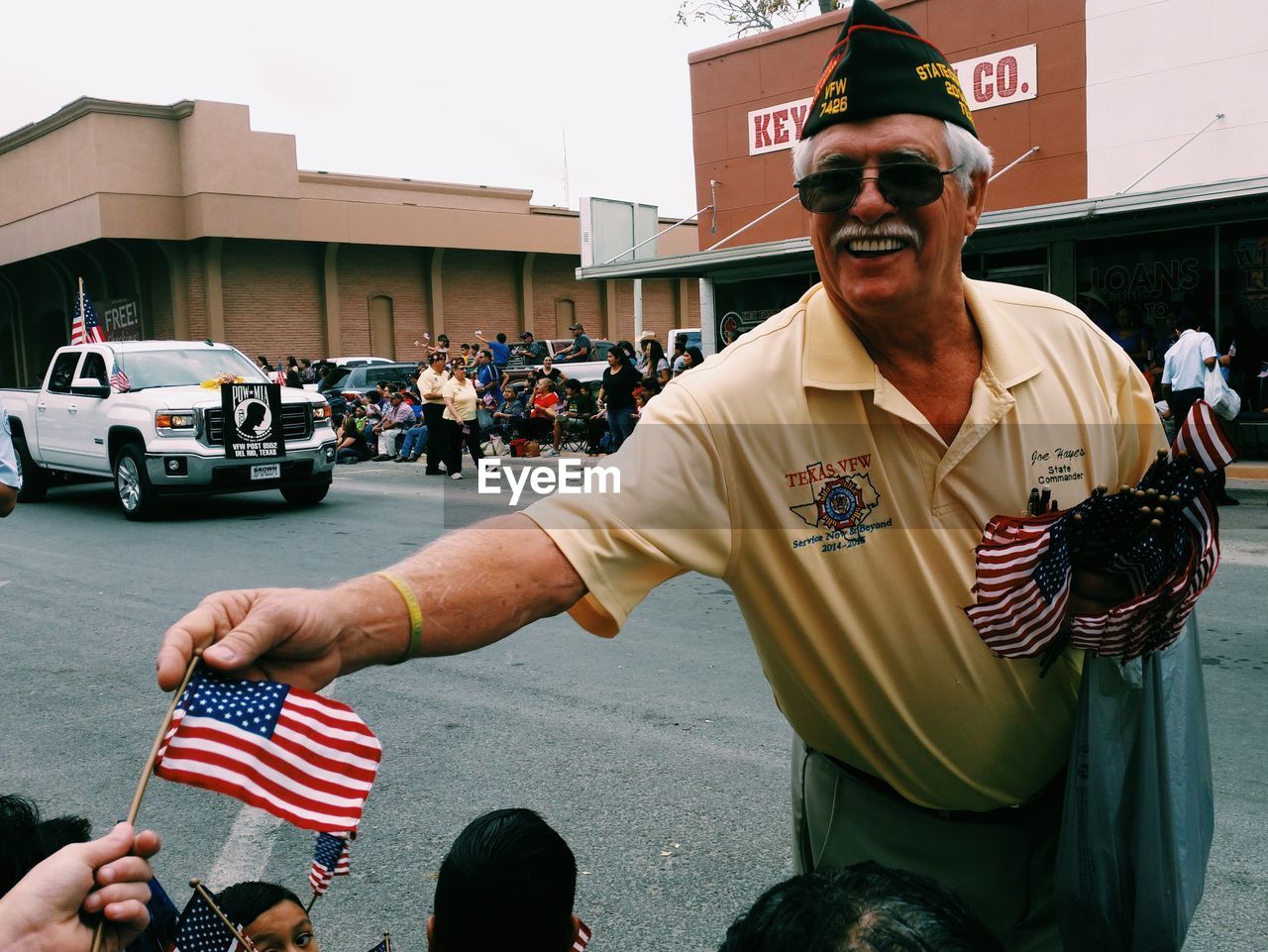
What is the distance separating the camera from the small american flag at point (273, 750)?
1.51 m

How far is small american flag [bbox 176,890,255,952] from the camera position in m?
2.33

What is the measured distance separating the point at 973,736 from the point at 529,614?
0.78 meters

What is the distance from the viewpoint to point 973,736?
6.43 ft

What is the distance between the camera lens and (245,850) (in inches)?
166

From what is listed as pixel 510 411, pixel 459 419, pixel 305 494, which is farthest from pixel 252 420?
pixel 510 411

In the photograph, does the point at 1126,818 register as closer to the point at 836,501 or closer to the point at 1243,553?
the point at 836,501

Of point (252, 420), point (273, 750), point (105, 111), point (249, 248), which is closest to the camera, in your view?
point (273, 750)

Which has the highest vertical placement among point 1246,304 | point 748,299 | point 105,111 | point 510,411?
point 105,111

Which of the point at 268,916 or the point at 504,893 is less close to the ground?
the point at 504,893

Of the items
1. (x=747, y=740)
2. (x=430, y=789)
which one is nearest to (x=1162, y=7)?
(x=747, y=740)

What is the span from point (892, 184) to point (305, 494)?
1376cm

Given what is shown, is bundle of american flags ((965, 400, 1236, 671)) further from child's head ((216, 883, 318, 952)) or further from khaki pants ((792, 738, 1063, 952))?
child's head ((216, 883, 318, 952))

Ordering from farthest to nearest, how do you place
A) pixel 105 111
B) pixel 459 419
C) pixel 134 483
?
pixel 105 111
pixel 459 419
pixel 134 483

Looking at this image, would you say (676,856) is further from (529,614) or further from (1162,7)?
(1162,7)
